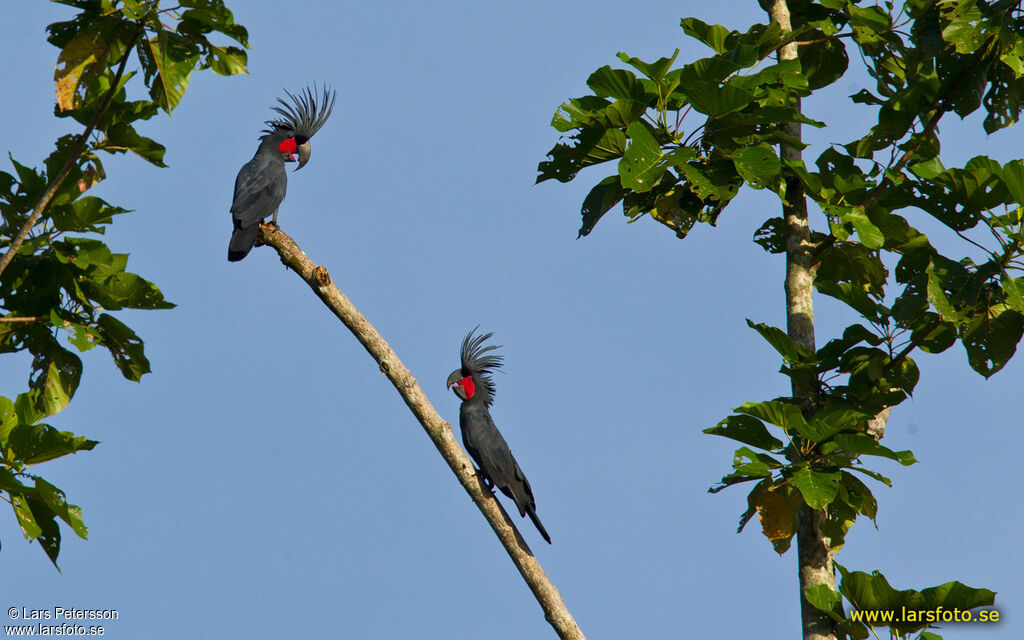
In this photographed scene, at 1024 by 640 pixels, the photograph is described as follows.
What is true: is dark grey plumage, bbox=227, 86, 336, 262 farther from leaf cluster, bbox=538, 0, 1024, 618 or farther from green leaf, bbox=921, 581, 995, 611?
green leaf, bbox=921, 581, 995, 611

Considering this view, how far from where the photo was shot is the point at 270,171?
25.3ft

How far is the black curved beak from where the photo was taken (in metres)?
8.38

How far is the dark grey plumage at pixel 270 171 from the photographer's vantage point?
6773 mm

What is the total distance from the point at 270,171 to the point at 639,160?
13.0ft

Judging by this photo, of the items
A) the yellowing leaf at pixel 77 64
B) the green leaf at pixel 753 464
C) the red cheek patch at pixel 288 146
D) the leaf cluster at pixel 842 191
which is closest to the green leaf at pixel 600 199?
the leaf cluster at pixel 842 191

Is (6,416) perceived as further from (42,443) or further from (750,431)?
(750,431)

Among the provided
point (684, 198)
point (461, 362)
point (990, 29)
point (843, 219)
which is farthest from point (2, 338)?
point (990, 29)

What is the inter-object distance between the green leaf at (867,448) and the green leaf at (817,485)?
0.17m

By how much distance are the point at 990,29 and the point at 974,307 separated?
1.60 m

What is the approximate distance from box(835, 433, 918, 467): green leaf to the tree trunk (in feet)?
2.05

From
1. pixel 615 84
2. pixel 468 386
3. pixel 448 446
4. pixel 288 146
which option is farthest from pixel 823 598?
pixel 288 146

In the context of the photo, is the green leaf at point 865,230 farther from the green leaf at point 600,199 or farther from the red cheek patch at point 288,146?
the red cheek patch at point 288,146

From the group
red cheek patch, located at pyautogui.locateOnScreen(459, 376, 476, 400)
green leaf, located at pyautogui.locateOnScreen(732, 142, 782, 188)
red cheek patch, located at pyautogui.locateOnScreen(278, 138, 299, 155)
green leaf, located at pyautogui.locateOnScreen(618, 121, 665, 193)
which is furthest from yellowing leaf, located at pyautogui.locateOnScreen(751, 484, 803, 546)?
red cheek patch, located at pyautogui.locateOnScreen(278, 138, 299, 155)

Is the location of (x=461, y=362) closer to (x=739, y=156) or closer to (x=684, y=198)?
(x=684, y=198)
